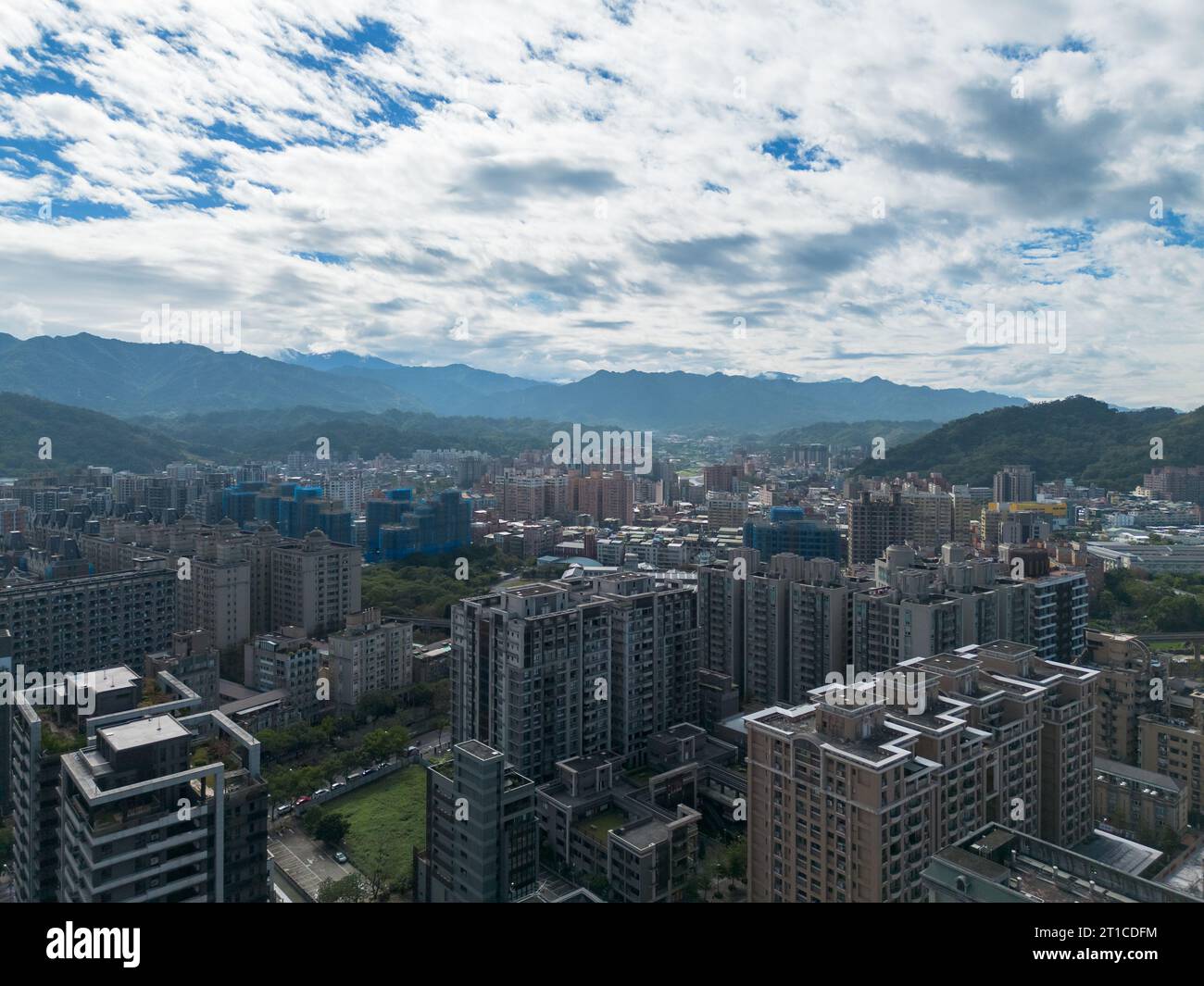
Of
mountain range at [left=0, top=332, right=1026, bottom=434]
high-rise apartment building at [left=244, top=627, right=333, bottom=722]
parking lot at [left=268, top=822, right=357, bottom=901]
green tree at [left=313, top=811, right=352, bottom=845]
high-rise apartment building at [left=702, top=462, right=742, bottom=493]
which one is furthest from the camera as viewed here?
mountain range at [left=0, top=332, right=1026, bottom=434]

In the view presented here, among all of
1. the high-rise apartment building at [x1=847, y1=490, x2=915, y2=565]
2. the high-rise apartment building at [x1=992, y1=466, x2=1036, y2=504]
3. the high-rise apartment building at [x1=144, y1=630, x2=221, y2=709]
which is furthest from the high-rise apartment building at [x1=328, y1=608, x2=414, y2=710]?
the high-rise apartment building at [x1=992, y1=466, x2=1036, y2=504]

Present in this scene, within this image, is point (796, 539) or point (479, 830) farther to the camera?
point (796, 539)

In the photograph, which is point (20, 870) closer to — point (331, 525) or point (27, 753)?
point (27, 753)

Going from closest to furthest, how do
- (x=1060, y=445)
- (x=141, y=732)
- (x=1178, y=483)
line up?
(x=141, y=732)
(x=1178, y=483)
(x=1060, y=445)

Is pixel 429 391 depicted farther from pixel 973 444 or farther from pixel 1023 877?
pixel 1023 877

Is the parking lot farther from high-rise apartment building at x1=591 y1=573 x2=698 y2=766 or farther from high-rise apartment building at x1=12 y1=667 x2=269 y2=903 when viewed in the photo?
high-rise apartment building at x1=591 y1=573 x2=698 y2=766

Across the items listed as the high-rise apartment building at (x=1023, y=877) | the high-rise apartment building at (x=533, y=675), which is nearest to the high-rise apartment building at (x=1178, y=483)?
the high-rise apartment building at (x=533, y=675)

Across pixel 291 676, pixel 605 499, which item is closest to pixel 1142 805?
pixel 291 676
